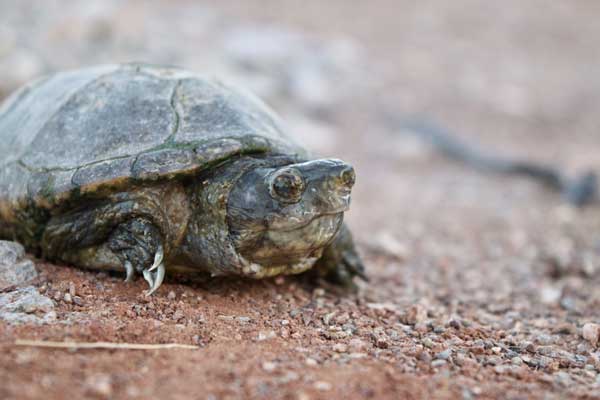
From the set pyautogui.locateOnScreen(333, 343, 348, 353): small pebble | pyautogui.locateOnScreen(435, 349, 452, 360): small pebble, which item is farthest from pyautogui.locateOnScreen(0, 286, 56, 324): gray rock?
pyautogui.locateOnScreen(435, 349, 452, 360): small pebble

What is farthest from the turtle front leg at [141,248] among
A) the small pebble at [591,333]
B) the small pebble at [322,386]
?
the small pebble at [591,333]

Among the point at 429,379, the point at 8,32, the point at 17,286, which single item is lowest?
the point at 17,286

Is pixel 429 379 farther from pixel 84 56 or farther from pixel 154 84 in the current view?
pixel 84 56

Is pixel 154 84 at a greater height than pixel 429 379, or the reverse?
pixel 154 84

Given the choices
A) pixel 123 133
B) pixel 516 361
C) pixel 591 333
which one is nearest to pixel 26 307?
pixel 123 133

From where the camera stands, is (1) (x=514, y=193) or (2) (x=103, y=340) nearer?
(2) (x=103, y=340)

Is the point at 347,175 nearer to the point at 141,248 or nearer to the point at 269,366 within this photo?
the point at 269,366

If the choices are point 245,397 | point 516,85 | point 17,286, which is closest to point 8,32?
point 17,286
